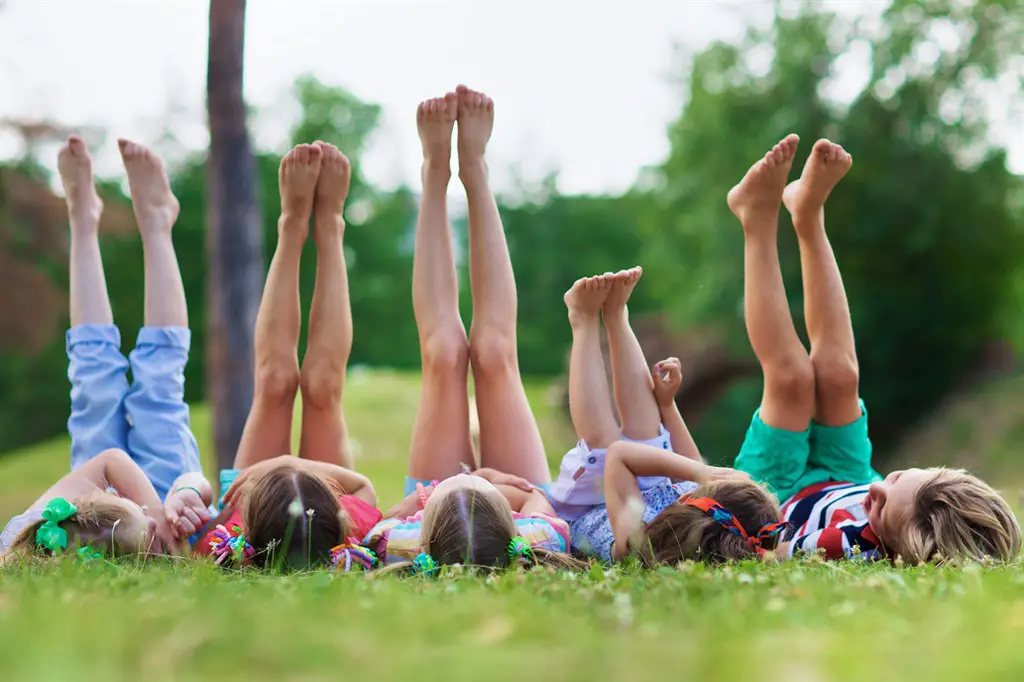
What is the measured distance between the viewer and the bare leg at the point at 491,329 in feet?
11.6

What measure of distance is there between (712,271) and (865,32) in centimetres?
444

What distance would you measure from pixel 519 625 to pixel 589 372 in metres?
2.01

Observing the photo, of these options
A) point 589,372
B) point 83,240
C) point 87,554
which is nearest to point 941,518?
point 589,372

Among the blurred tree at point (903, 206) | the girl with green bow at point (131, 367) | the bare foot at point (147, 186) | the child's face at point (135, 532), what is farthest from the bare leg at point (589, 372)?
the blurred tree at point (903, 206)

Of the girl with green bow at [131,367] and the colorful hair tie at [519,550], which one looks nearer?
the colorful hair tie at [519,550]

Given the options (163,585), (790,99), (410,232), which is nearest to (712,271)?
(790,99)

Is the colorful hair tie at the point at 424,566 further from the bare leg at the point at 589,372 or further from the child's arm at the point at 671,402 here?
the child's arm at the point at 671,402

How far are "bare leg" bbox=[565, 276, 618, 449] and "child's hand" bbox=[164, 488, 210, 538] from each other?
4.38 ft

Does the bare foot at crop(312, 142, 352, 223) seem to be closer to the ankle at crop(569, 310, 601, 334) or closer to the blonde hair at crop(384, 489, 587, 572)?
the ankle at crop(569, 310, 601, 334)

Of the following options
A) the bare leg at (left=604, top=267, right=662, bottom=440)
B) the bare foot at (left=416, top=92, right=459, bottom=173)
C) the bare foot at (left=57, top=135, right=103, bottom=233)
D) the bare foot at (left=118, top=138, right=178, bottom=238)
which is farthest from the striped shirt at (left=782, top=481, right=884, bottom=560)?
the bare foot at (left=57, top=135, right=103, bottom=233)

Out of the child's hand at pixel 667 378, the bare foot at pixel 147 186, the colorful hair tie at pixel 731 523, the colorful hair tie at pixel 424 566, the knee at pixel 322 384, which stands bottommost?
the colorful hair tie at pixel 424 566

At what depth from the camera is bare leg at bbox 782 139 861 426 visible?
3.39 m

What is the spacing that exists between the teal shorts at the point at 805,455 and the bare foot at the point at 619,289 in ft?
2.22

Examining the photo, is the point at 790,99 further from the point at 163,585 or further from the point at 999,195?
the point at 163,585
